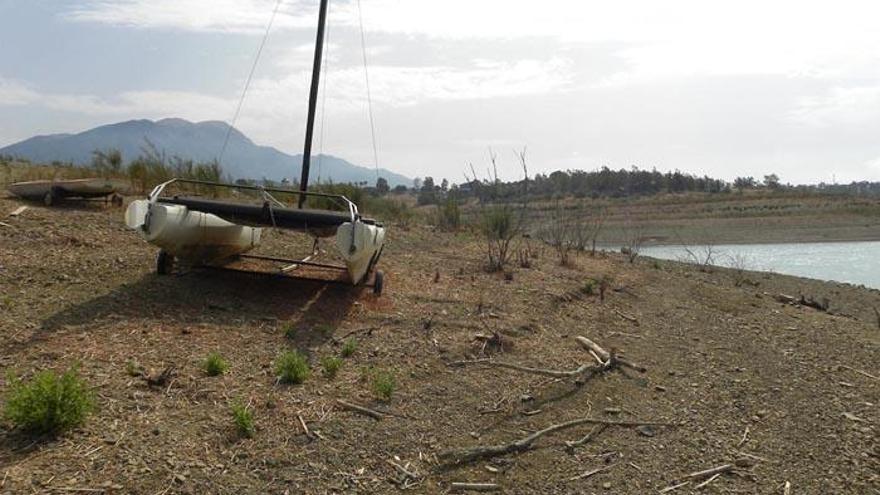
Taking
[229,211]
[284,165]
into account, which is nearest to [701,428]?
[229,211]

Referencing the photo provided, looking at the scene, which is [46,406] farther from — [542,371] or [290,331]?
[542,371]

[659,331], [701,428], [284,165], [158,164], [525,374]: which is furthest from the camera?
[284,165]

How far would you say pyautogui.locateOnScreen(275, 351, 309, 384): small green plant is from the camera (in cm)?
490

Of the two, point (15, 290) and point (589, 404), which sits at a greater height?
point (15, 290)

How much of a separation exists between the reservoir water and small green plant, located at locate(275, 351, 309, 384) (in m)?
16.9

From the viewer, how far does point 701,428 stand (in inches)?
202

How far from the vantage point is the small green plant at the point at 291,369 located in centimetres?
490

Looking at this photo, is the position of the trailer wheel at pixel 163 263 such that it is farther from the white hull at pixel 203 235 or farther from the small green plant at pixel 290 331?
the small green plant at pixel 290 331

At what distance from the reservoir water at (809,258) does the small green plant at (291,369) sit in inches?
664

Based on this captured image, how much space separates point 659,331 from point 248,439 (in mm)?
5313

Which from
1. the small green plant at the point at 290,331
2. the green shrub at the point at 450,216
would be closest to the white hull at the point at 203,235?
the small green plant at the point at 290,331

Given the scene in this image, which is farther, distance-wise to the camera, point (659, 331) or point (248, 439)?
point (659, 331)

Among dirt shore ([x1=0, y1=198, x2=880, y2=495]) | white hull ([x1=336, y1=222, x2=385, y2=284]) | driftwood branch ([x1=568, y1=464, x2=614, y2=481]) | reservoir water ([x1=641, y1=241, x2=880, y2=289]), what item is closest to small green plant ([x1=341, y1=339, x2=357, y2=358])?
dirt shore ([x1=0, y1=198, x2=880, y2=495])

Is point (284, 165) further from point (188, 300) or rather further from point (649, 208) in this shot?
point (188, 300)
